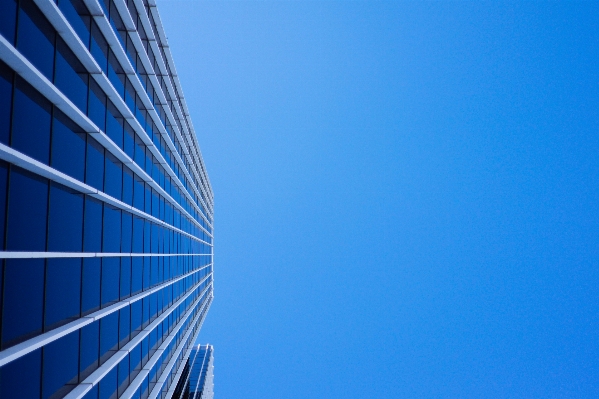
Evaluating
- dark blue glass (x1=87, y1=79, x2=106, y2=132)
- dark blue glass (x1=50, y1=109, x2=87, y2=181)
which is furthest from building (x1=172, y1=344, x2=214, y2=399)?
dark blue glass (x1=50, y1=109, x2=87, y2=181)

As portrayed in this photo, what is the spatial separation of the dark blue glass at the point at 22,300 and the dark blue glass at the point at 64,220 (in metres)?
1.08

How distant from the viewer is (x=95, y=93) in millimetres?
16562

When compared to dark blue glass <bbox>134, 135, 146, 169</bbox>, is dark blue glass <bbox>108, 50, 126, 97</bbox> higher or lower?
higher

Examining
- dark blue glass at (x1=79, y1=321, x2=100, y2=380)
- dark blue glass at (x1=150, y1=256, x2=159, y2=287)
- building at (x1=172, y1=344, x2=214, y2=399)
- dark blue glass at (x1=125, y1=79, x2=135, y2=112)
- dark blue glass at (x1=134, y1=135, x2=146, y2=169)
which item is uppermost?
dark blue glass at (x1=125, y1=79, x2=135, y2=112)

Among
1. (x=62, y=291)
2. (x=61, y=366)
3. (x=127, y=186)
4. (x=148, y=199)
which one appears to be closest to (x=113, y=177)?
(x=127, y=186)

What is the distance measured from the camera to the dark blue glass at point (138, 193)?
22.1 m

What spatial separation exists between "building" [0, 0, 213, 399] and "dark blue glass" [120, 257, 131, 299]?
0.18 feet

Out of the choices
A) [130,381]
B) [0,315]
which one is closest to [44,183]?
[0,315]

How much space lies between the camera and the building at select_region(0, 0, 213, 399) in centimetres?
1061

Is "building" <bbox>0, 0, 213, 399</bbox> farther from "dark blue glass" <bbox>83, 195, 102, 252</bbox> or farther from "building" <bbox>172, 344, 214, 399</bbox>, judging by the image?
"building" <bbox>172, 344, 214, 399</bbox>

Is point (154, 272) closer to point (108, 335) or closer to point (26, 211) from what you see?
point (108, 335)

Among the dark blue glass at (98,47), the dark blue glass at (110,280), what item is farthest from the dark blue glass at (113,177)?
the dark blue glass at (98,47)

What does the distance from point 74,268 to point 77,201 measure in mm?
2351

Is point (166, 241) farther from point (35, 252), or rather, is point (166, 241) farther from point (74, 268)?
point (35, 252)
